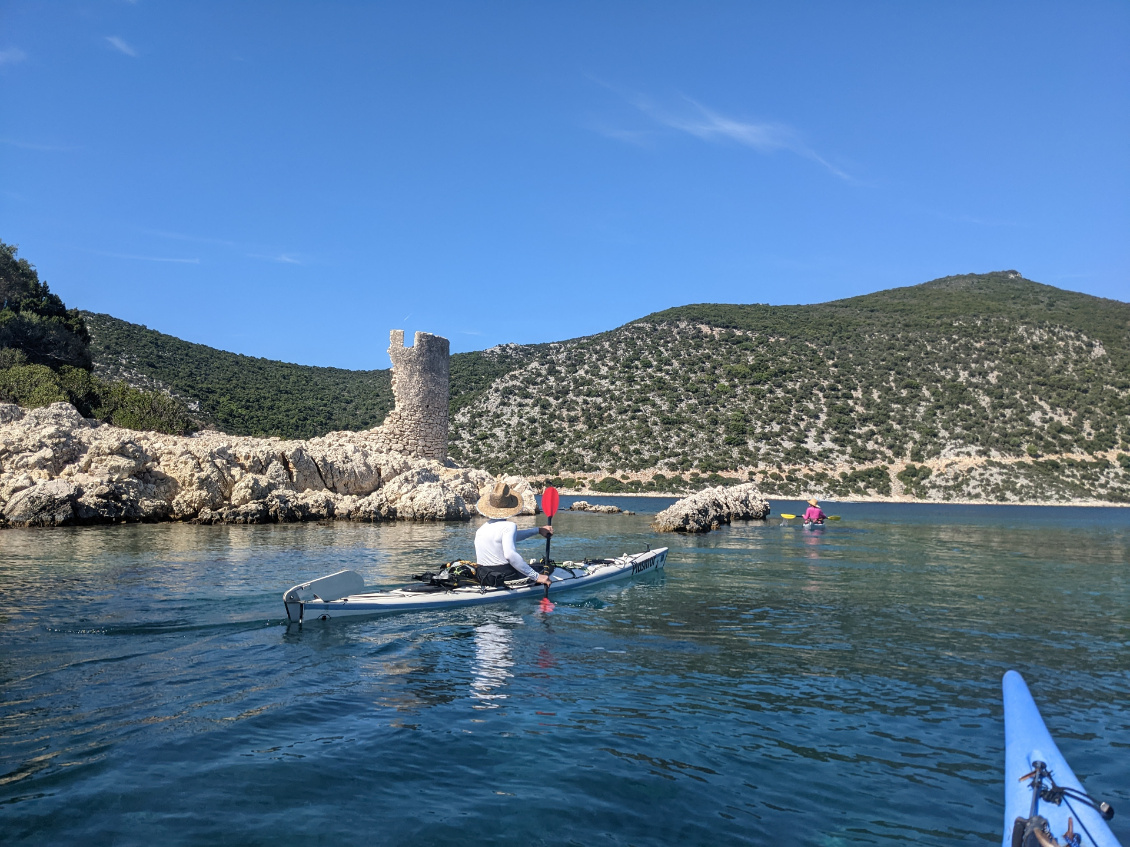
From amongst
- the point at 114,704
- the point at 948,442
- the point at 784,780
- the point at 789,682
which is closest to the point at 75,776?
the point at 114,704

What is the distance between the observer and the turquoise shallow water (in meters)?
3.73

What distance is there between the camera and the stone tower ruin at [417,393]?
26031 mm

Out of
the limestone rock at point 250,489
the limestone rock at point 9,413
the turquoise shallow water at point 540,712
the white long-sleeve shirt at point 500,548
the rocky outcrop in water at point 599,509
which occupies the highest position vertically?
the limestone rock at point 9,413

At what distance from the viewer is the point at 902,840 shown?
3.58m

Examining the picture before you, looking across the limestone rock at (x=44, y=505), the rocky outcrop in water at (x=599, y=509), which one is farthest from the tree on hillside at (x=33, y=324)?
the rocky outcrop in water at (x=599, y=509)

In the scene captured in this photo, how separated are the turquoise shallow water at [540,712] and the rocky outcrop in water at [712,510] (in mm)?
9182

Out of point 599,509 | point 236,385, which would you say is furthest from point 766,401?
point 236,385

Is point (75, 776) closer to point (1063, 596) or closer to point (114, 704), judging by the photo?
point (114, 704)

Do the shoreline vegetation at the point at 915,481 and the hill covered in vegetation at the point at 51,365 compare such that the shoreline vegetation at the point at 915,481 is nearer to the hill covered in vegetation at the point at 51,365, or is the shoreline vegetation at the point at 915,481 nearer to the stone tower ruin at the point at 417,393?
the stone tower ruin at the point at 417,393

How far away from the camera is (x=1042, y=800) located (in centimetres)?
321

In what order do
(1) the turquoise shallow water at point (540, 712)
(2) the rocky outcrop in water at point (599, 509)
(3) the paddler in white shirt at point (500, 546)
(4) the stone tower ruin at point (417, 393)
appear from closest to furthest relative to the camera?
(1) the turquoise shallow water at point (540, 712), (3) the paddler in white shirt at point (500, 546), (4) the stone tower ruin at point (417, 393), (2) the rocky outcrop in water at point (599, 509)

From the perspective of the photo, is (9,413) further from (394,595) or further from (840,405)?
(840,405)

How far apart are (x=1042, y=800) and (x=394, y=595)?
6.55m

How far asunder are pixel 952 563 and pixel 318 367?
5859cm
